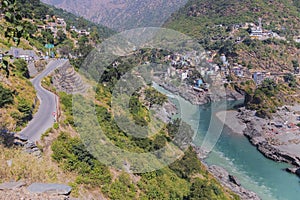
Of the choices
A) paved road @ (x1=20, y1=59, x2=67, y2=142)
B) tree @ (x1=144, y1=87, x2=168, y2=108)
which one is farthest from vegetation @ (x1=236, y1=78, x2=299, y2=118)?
paved road @ (x1=20, y1=59, x2=67, y2=142)

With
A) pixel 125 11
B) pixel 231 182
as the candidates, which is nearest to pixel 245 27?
pixel 231 182

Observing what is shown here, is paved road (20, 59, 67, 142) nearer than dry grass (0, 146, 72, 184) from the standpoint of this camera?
No

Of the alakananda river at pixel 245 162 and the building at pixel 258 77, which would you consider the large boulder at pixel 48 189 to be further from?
the building at pixel 258 77

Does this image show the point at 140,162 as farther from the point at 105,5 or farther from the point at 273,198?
the point at 105,5

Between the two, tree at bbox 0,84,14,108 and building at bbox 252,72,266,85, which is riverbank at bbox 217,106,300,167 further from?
tree at bbox 0,84,14,108

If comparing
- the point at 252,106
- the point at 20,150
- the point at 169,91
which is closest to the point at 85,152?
the point at 20,150

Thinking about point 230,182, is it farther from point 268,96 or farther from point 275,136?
point 268,96

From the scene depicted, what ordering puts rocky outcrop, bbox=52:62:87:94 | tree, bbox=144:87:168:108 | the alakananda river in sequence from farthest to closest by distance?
tree, bbox=144:87:168:108 < the alakananda river < rocky outcrop, bbox=52:62:87:94
